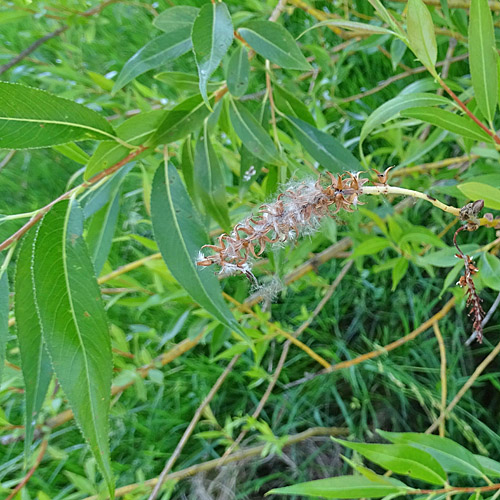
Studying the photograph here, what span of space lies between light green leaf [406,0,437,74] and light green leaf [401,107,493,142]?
1.8 inches

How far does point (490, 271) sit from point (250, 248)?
38 centimetres

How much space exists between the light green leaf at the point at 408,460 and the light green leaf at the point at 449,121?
1.06ft

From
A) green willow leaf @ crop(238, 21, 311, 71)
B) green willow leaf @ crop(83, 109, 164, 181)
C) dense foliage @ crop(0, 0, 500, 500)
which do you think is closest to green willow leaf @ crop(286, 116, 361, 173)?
dense foliage @ crop(0, 0, 500, 500)

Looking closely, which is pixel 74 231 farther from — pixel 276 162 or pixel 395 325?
pixel 395 325

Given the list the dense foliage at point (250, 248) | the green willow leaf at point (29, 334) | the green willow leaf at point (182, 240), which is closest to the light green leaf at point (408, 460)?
the dense foliage at point (250, 248)

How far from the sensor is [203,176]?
70cm

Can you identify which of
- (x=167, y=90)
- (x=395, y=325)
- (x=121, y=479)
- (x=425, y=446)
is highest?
(x=167, y=90)

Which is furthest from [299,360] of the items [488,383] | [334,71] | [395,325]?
[334,71]

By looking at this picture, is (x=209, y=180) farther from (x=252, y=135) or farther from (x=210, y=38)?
(x=210, y=38)

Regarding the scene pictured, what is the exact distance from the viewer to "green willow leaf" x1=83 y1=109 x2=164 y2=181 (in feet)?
1.83

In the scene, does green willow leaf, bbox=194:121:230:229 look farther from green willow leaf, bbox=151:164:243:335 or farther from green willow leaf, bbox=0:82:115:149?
green willow leaf, bbox=0:82:115:149

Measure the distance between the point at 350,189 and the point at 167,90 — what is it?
60.2 inches

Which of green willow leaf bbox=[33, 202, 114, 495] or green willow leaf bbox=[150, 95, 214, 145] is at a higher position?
green willow leaf bbox=[150, 95, 214, 145]

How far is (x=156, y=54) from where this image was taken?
646 millimetres
